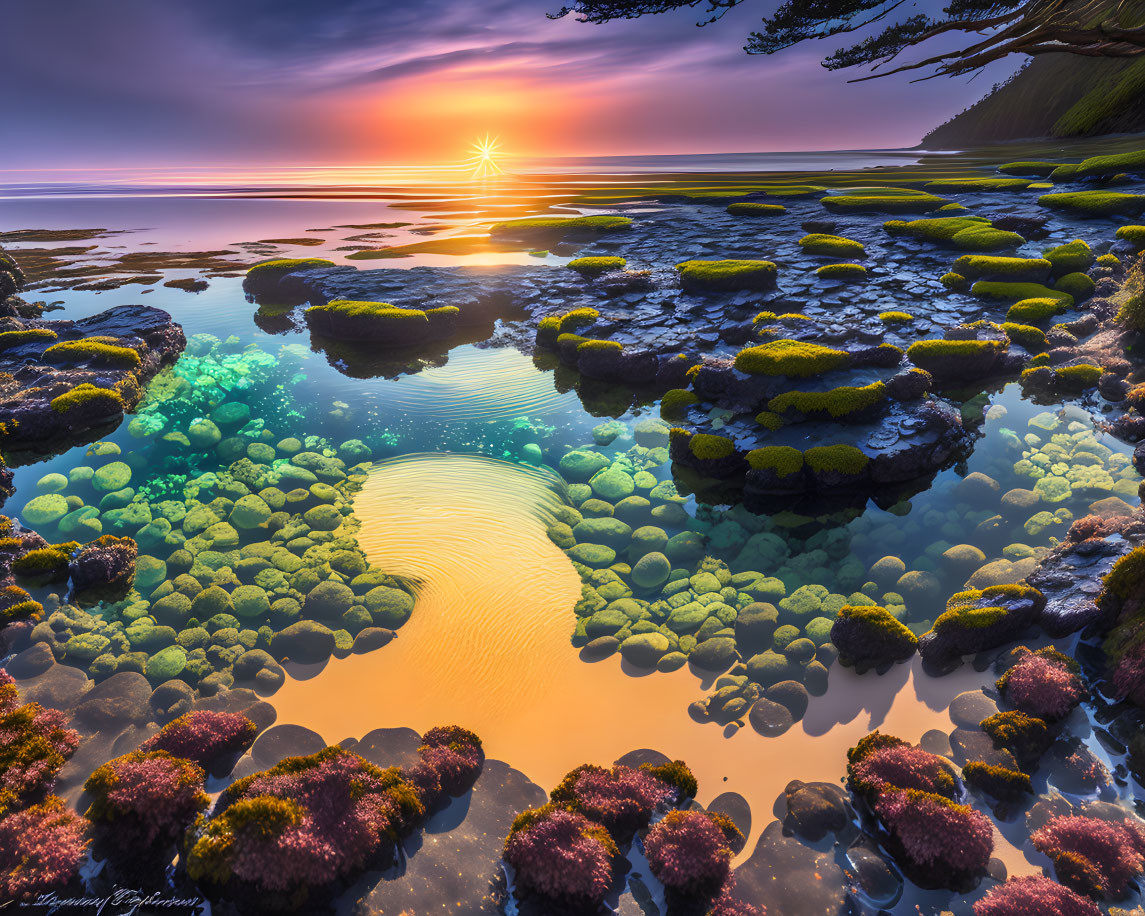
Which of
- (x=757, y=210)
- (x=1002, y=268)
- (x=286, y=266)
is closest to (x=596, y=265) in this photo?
(x=286, y=266)

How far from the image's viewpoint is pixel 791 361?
14.9 m

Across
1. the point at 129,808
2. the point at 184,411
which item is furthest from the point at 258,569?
the point at 184,411

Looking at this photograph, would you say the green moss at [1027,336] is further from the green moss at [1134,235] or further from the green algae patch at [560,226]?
the green algae patch at [560,226]

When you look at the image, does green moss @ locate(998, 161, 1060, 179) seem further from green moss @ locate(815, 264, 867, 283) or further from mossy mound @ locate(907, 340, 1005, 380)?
mossy mound @ locate(907, 340, 1005, 380)

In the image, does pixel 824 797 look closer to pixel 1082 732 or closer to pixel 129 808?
pixel 1082 732

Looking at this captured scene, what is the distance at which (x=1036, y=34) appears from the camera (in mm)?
16781

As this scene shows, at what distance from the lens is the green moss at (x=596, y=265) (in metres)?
26.9

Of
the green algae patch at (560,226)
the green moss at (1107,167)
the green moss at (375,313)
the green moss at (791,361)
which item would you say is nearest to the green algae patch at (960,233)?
the green moss at (1107,167)

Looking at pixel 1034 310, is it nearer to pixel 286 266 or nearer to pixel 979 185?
pixel 979 185

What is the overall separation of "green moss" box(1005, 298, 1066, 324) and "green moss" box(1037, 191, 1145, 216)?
36.0 ft

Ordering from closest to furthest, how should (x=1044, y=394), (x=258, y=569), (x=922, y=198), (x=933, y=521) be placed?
1. (x=258, y=569)
2. (x=933, y=521)
3. (x=1044, y=394)
4. (x=922, y=198)

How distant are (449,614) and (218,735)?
3.49m

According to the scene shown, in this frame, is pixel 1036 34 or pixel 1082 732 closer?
pixel 1082 732

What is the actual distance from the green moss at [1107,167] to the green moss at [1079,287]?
778 inches
